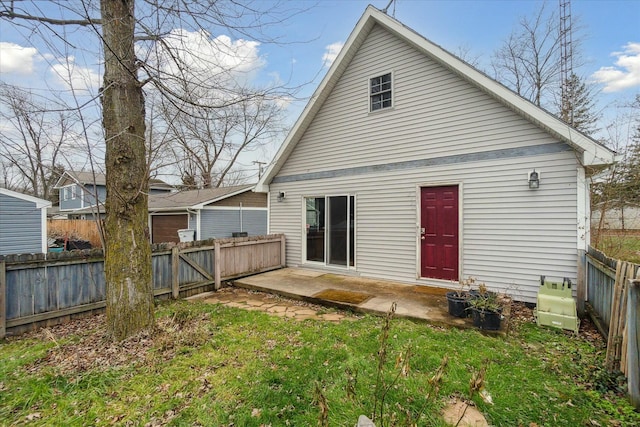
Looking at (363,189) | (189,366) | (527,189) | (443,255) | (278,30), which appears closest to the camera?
(189,366)

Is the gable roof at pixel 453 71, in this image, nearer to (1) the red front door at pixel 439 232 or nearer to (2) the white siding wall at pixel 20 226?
(1) the red front door at pixel 439 232

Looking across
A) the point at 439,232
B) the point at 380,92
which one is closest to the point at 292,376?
the point at 439,232

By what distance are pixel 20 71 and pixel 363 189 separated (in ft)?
19.6

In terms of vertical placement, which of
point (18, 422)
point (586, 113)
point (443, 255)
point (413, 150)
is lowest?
point (18, 422)

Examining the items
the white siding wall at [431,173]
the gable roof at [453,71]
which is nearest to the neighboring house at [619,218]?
the white siding wall at [431,173]

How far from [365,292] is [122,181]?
4.39 metres

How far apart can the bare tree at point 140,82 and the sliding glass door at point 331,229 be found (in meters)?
4.24

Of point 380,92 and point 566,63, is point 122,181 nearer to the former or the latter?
point 380,92

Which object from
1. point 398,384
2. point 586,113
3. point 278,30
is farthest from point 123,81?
point 586,113

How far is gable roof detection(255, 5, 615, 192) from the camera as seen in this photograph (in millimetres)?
4579

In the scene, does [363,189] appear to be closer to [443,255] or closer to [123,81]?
[443,255]

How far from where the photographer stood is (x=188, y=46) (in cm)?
361

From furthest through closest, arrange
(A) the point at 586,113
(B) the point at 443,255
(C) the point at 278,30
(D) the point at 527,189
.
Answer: (A) the point at 586,113 < (B) the point at 443,255 < (D) the point at 527,189 < (C) the point at 278,30

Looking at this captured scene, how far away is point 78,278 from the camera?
15.3ft
